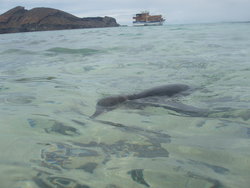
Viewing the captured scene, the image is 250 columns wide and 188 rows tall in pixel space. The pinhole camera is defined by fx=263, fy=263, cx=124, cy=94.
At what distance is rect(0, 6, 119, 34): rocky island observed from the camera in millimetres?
77438

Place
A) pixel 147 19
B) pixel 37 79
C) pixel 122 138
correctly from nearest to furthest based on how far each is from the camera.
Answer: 1. pixel 122 138
2. pixel 37 79
3. pixel 147 19

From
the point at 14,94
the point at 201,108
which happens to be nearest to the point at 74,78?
the point at 14,94

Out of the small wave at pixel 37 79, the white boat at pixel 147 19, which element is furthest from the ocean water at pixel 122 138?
the white boat at pixel 147 19

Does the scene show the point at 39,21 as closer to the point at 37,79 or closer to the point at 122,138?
the point at 37,79

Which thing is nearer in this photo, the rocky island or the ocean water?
the ocean water

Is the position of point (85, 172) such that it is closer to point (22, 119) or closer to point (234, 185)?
point (234, 185)

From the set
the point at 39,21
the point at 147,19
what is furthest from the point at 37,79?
the point at 39,21

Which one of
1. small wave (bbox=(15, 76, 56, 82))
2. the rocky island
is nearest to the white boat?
the rocky island

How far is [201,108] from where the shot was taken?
394 cm

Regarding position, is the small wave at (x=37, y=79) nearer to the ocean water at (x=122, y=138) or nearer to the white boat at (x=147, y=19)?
the ocean water at (x=122, y=138)

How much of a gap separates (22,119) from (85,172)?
1545 mm

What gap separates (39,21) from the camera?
7956cm

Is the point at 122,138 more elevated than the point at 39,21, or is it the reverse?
the point at 39,21

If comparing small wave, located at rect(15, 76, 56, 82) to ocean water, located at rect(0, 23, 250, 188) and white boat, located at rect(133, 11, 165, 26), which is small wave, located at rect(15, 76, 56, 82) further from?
white boat, located at rect(133, 11, 165, 26)
